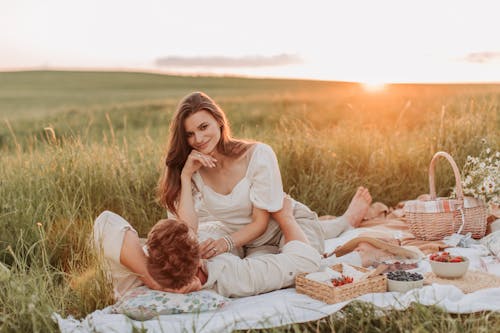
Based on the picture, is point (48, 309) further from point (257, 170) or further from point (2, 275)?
point (257, 170)

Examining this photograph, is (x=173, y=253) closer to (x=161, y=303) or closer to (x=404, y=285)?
(x=161, y=303)

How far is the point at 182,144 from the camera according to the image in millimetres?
4258

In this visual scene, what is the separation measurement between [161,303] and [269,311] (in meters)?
0.59

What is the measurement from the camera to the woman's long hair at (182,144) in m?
Answer: 4.14

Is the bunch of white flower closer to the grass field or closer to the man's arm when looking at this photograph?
the grass field

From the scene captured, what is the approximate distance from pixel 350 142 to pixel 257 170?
110 inches

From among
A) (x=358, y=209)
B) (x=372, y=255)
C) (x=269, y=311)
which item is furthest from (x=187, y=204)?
(x=358, y=209)

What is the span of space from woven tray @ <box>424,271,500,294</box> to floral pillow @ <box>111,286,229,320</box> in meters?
1.30

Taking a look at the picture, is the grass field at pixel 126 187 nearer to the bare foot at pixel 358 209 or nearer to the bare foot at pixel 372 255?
the bare foot at pixel 358 209

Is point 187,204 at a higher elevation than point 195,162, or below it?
below

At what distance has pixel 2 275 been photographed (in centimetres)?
327

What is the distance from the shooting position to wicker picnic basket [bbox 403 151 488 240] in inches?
188

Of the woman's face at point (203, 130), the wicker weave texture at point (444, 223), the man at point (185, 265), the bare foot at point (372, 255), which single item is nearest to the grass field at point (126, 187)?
the man at point (185, 265)

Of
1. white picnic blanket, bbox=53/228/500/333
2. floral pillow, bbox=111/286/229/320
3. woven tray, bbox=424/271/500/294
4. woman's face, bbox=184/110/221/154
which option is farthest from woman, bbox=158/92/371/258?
woven tray, bbox=424/271/500/294
